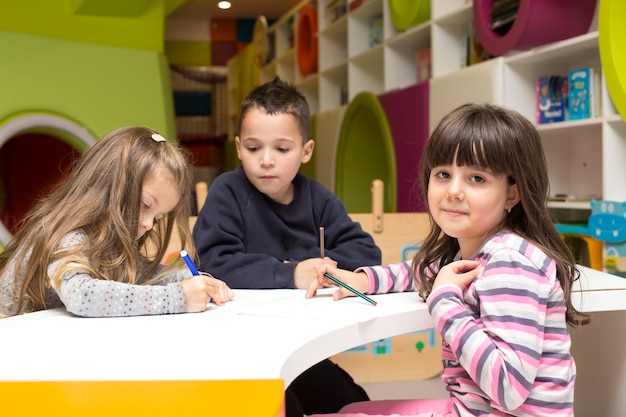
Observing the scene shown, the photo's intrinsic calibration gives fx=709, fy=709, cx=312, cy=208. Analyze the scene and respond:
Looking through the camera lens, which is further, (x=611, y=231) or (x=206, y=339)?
(x=611, y=231)

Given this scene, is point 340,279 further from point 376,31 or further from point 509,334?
point 376,31

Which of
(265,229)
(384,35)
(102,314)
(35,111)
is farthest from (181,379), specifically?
(384,35)

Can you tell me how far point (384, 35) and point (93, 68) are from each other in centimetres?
146

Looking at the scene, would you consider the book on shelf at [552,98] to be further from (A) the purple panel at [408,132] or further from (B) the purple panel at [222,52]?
(B) the purple panel at [222,52]

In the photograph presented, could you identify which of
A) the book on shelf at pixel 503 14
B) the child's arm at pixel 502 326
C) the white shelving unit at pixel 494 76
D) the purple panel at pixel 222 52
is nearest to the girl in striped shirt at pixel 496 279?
the child's arm at pixel 502 326

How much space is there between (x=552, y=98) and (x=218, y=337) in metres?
1.88

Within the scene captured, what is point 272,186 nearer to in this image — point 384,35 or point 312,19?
point 384,35

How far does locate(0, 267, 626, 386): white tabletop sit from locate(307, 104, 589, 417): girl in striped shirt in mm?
90

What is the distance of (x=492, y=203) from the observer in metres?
0.98

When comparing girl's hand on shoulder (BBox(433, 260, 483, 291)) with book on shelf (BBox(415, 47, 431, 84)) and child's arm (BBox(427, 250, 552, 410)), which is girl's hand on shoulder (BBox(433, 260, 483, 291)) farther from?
book on shelf (BBox(415, 47, 431, 84))

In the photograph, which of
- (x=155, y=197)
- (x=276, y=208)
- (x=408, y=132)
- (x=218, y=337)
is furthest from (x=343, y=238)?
(x=408, y=132)

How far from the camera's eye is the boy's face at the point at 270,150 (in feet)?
4.83

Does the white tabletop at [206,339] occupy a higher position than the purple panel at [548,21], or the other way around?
the purple panel at [548,21]

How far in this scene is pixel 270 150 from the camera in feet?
4.88
